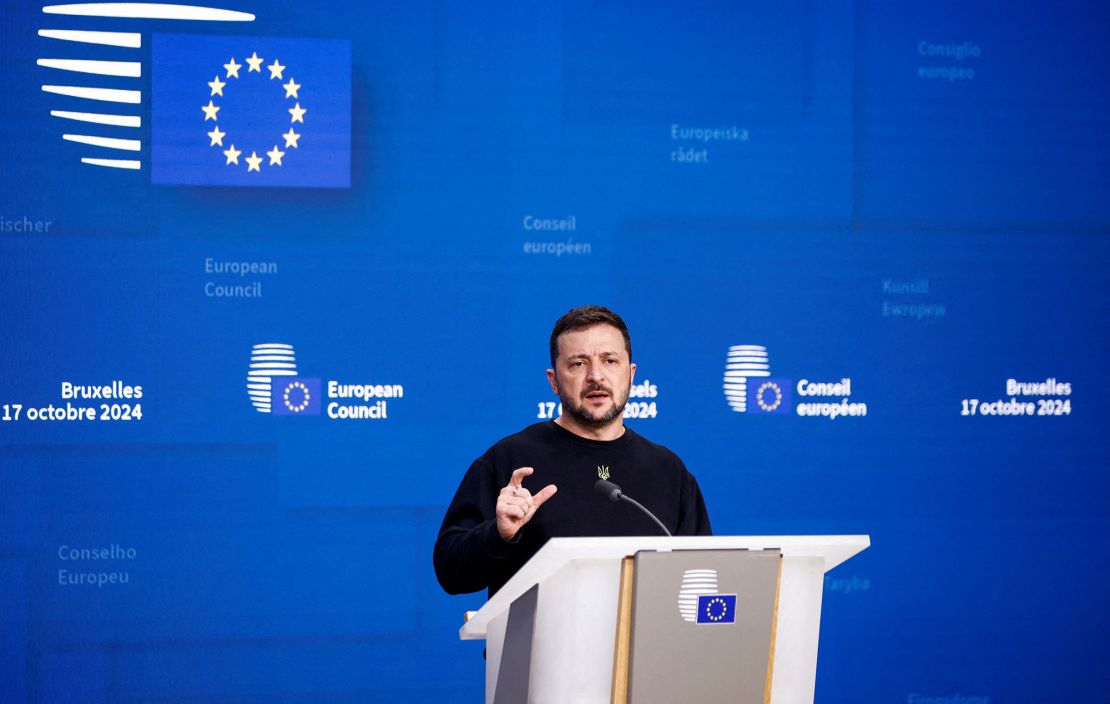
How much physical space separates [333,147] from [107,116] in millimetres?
737

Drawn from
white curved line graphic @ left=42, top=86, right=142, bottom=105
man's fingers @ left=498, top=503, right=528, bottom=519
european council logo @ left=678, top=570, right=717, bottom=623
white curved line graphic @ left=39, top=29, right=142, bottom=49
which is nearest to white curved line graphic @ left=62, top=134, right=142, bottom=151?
white curved line graphic @ left=42, top=86, right=142, bottom=105

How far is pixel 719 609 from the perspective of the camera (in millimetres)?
1933

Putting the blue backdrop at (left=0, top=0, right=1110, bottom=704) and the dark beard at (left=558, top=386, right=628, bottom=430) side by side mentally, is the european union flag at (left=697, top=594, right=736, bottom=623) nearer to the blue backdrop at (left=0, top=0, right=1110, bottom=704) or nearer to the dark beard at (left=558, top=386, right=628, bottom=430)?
the dark beard at (left=558, top=386, right=628, bottom=430)

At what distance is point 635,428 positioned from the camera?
4.09 m

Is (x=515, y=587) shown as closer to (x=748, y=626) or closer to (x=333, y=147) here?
(x=748, y=626)

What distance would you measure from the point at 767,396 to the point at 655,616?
2406 mm

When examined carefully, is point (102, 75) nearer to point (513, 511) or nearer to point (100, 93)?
point (100, 93)

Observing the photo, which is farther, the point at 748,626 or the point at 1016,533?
the point at 1016,533

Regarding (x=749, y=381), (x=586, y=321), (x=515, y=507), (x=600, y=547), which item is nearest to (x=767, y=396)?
(x=749, y=381)

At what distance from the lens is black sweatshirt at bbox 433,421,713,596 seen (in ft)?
8.43

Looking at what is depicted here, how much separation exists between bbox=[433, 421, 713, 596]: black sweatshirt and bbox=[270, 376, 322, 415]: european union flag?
134 cm

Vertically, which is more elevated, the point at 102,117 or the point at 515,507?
the point at 102,117

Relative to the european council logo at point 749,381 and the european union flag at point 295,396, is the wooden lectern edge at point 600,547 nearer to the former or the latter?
the european union flag at point 295,396

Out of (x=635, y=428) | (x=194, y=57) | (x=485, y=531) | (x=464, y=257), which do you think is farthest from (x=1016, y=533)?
(x=194, y=57)
